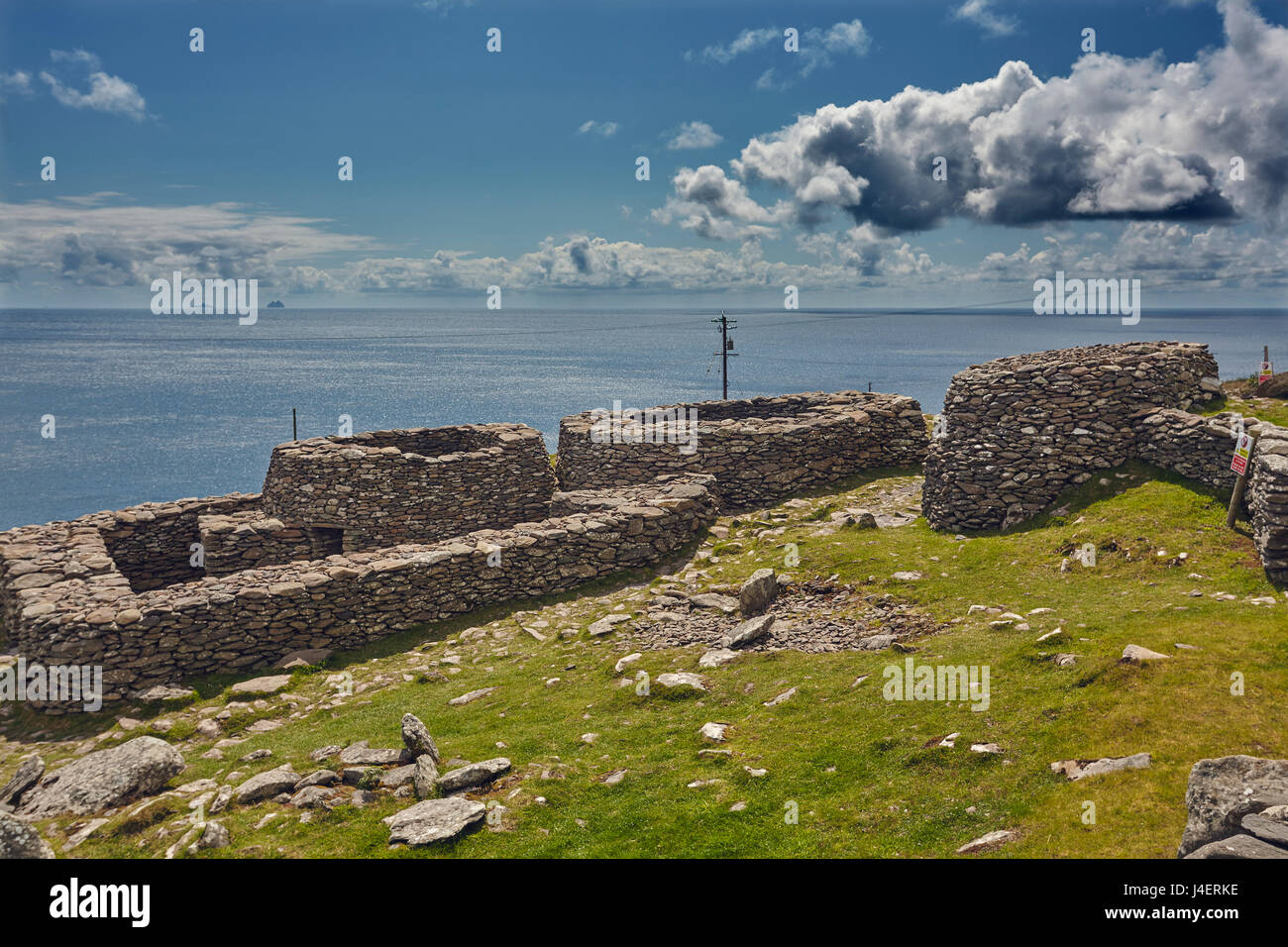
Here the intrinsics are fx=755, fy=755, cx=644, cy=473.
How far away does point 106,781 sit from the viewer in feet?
36.1

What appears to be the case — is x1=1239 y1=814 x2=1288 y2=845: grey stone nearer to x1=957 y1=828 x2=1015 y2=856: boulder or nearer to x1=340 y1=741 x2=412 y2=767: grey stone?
x1=957 y1=828 x2=1015 y2=856: boulder

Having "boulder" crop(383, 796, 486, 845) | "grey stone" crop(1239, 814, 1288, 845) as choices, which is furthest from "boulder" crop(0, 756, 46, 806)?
"grey stone" crop(1239, 814, 1288, 845)

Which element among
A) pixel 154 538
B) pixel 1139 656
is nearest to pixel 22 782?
pixel 154 538

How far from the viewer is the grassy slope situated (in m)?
8.09

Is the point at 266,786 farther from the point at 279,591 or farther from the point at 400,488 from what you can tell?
the point at 400,488

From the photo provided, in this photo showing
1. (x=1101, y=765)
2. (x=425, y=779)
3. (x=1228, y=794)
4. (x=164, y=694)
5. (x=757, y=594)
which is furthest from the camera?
(x=757, y=594)

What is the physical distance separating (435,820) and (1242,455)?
15489 mm

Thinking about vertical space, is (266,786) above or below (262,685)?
above

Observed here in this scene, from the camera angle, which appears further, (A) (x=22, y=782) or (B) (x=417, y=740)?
(A) (x=22, y=782)

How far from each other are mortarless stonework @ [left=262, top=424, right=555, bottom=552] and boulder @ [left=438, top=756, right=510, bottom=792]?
49.3ft

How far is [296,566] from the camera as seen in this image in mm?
18672

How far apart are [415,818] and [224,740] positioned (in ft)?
20.9
